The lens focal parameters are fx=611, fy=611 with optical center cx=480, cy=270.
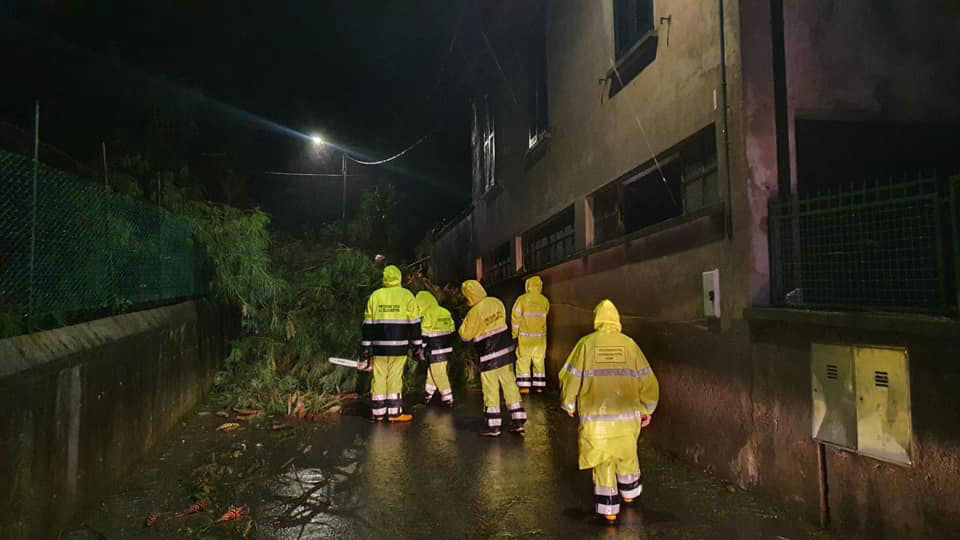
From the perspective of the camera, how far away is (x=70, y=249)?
487cm

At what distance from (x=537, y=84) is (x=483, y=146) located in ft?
19.6

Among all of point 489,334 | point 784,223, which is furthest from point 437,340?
point 784,223

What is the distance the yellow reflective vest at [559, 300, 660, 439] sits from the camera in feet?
14.4

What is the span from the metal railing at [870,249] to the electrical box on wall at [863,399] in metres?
0.32

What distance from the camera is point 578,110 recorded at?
907 cm

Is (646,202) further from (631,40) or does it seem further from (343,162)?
(343,162)

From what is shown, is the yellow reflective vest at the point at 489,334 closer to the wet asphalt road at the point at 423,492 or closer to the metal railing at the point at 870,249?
the wet asphalt road at the point at 423,492

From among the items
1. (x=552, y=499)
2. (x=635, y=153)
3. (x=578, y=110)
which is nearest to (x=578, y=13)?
(x=578, y=110)

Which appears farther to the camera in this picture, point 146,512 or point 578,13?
point 578,13

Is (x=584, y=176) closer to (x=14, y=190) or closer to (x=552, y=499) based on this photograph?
(x=552, y=499)

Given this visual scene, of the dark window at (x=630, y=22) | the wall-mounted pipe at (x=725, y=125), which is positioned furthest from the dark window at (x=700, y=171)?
the dark window at (x=630, y=22)

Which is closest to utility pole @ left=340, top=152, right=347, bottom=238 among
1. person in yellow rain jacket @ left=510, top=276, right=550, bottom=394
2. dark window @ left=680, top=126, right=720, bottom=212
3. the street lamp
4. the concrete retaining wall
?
the street lamp

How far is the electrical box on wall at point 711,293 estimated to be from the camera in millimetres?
5250

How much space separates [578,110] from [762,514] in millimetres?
6222
